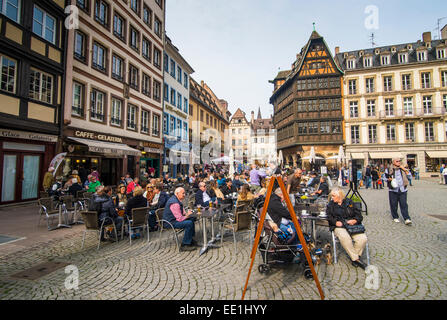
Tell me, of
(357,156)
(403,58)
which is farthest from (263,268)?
(403,58)

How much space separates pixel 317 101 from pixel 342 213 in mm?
32224

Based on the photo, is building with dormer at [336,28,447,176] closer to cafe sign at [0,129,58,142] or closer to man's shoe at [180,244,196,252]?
man's shoe at [180,244,196,252]

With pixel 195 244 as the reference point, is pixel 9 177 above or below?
above

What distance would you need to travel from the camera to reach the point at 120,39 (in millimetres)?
16531

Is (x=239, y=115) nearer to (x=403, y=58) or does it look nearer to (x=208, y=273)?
(x=403, y=58)

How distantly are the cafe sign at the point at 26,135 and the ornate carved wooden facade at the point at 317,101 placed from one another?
30.2 metres

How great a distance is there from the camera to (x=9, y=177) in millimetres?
9844

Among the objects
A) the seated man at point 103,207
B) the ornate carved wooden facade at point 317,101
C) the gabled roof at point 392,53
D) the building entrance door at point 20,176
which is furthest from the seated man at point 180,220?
the gabled roof at point 392,53

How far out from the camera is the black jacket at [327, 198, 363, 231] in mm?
4426

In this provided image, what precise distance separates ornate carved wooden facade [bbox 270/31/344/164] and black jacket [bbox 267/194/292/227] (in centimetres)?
3082

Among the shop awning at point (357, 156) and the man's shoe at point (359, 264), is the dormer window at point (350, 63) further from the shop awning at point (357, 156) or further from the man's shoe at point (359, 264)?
the man's shoe at point (359, 264)

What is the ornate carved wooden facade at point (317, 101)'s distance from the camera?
3197 cm

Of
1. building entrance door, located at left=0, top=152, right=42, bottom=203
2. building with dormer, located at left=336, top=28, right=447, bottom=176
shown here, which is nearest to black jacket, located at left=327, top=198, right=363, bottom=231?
building entrance door, located at left=0, top=152, right=42, bottom=203
